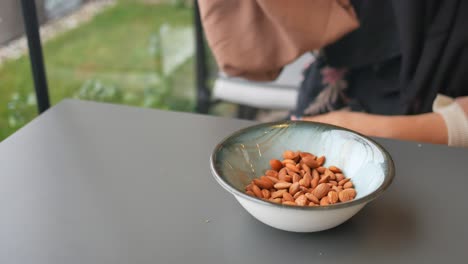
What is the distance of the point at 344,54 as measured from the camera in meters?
1.08

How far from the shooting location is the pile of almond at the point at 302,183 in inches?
23.3

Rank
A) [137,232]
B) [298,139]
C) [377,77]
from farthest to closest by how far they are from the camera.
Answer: [377,77]
[298,139]
[137,232]

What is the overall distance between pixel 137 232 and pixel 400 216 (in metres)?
0.28

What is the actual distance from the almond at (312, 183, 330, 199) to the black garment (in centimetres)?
45

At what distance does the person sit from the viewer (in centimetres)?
90

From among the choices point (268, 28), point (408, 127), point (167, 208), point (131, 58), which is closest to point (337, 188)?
point (167, 208)

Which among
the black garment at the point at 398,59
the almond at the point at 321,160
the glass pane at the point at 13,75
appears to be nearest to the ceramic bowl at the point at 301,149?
the almond at the point at 321,160

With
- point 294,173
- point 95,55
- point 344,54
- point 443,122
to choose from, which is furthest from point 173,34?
point 294,173

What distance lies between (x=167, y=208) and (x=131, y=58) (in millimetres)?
1363

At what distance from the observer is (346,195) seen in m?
0.59

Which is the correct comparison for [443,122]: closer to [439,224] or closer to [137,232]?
[439,224]

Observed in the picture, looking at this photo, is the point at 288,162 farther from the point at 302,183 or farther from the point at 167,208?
the point at 167,208

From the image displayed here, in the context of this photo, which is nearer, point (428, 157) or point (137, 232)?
point (137, 232)

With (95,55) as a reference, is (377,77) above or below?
above
